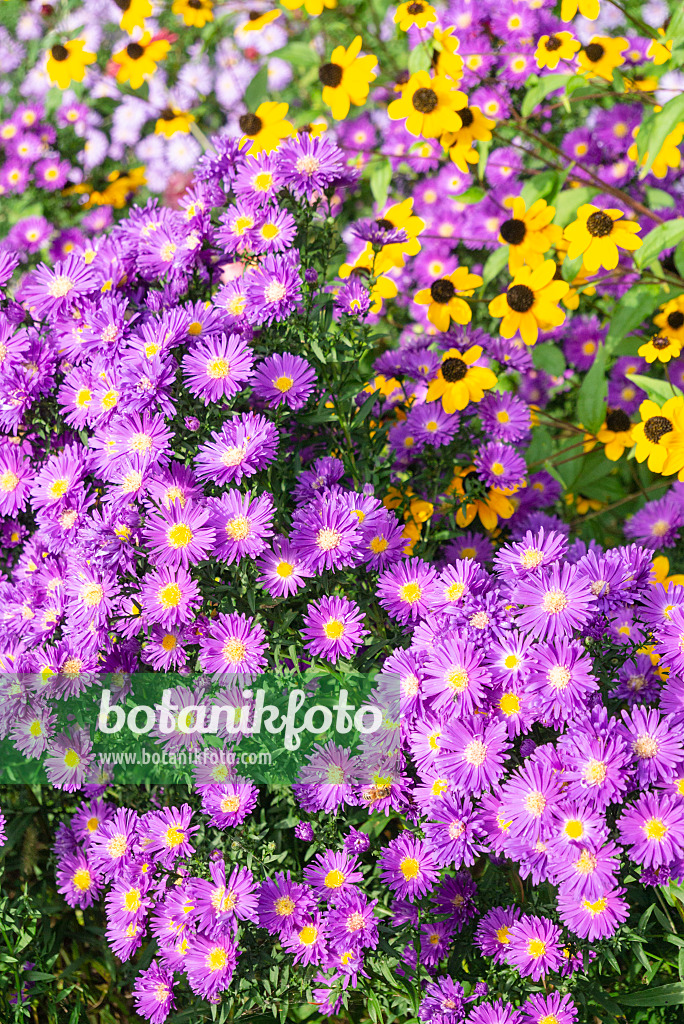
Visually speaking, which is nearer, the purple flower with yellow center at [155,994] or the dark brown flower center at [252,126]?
the purple flower with yellow center at [155,994]

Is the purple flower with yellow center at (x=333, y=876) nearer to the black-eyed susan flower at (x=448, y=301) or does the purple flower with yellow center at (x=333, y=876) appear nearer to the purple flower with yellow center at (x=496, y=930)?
the purple flower with yellow center at (x=496, y=930)

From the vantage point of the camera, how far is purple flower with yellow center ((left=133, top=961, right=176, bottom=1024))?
1.73m

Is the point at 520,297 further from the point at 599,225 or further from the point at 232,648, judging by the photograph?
the point at 232,648

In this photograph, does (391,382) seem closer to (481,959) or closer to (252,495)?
(252,495)

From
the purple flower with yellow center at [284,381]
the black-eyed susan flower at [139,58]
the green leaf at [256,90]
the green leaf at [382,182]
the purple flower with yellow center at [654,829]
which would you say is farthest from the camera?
the black-eyed susan flower at [139,58]

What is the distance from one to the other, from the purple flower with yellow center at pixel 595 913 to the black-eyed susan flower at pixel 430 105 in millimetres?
1852

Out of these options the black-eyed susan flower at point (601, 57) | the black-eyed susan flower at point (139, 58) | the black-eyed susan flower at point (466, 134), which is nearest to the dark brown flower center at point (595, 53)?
the black-eyed susan flower at point (601, 57)

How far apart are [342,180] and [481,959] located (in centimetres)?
174

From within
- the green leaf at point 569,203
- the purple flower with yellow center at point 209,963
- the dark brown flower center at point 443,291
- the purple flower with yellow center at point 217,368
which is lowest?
the purple flower with yellow center at point 209,963

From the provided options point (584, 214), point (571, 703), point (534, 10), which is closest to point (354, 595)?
point (571, 703)

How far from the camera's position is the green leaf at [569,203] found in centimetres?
227

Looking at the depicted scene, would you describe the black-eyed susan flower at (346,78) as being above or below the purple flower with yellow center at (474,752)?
above

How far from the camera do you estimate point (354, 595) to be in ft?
5.86

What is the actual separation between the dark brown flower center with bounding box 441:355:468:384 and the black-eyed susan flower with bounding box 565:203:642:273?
17.2 inches
